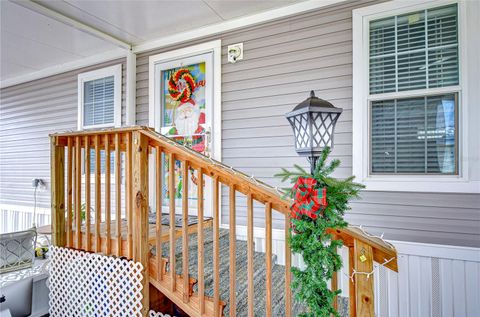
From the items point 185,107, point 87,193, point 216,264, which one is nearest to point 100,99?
point 185,107

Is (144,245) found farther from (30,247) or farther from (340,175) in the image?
(340,175)

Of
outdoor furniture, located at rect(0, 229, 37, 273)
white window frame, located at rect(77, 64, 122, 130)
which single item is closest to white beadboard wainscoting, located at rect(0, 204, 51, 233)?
white window frame, located at rect(77, 64, 122, 130)

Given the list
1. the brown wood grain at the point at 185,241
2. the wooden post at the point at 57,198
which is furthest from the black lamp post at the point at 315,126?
the wooden post at the point at 57,198

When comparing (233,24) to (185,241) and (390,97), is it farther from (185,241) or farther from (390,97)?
(185,241)

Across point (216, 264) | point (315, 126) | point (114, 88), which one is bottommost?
point (216, 264)

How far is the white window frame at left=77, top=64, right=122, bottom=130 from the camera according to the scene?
391 cm

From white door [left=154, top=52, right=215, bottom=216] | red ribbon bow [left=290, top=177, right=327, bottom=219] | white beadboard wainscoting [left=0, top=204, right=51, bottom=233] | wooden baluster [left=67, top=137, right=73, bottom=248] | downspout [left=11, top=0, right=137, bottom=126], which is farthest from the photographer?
white beadboard wainscoting [left=0, top=204, right=51, bottom=233]

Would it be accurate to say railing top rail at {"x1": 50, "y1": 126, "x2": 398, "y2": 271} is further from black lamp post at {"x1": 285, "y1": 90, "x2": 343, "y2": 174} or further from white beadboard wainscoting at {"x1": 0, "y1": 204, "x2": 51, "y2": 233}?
white beadboard wainscoting at {"x1": 0, "y1": 204, "x2": 51, "y2": 233}

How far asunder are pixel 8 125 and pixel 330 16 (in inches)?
241

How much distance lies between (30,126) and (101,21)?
3035mm

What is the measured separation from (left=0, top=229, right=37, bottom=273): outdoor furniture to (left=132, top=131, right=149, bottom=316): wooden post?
4.93 ft

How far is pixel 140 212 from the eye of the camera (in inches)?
75.5

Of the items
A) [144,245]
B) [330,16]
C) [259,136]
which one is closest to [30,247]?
[144,245]

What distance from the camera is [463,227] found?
2246 mm
